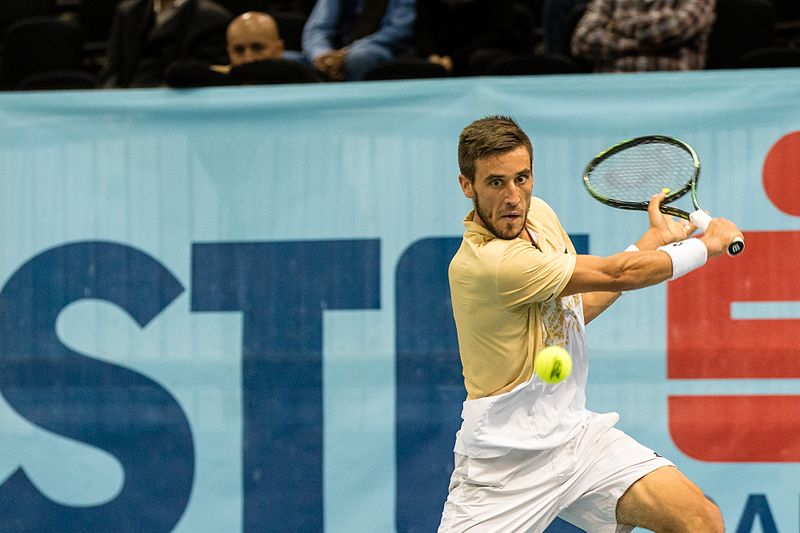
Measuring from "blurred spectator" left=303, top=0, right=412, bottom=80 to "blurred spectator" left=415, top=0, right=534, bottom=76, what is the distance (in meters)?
0.13

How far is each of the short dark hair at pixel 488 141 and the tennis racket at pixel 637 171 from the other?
43 cm

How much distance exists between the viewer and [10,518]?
18.6 ft

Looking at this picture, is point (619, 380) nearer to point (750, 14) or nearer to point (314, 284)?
point (314, 284)

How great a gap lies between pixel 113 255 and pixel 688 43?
2927mm

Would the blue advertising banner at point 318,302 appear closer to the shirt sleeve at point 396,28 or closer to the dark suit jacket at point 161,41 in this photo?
the dark suit jacket at point 161,41

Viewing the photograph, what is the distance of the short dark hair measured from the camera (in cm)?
396

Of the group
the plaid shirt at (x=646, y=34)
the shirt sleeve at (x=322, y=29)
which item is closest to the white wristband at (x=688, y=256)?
the plaid shirt at (x=646, y=34)

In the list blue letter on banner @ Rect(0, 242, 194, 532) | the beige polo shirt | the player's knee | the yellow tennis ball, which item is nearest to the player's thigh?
the player's knee

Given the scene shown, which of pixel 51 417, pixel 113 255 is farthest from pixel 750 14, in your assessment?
pixel 51 417

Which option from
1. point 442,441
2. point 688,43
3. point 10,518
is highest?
point 688,43

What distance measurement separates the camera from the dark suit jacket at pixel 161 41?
664 centimetres

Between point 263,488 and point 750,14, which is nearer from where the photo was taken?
point 263,488

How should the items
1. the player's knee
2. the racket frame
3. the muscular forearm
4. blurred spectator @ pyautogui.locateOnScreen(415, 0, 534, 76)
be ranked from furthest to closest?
blurred spectator @ pyautogui.locateOnScreen(415, 0, 534, 76) → the muscular forearm → the racket frame → the player's knee

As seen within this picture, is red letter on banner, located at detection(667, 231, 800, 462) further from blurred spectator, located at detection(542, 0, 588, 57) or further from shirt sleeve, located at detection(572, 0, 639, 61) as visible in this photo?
blurred spectator, located at detection(542, 0, 588, 57)
